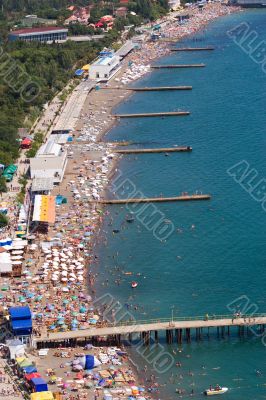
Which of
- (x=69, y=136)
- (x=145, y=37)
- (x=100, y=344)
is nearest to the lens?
(x=100, y=344)

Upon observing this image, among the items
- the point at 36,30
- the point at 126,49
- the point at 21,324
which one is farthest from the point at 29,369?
the point at 36,30

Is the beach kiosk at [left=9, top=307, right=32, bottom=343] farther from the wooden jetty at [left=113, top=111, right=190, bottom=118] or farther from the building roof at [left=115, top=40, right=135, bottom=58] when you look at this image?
the building roof at [left=115, top=40, right=135, bottom=58]

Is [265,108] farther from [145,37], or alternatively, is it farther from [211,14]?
[211,14]

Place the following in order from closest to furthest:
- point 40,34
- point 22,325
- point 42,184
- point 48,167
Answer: point 22,325
point 42,184
point 48,167
point 40,34

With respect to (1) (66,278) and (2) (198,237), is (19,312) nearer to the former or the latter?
(1) (66,278)

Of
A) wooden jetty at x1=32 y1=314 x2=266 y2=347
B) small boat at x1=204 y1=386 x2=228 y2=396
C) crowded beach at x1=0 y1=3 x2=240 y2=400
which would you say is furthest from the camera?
wooden jetty at x1=32 y1=314 x2=266 y2=347

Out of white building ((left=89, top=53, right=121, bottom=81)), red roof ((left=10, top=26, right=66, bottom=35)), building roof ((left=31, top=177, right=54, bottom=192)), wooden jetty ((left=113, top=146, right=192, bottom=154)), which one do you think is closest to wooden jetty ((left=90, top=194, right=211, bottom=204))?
building roof ((left=31, top=177, right=54, bottom=192))

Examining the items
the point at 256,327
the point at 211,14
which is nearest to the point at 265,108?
the point at 256,327
